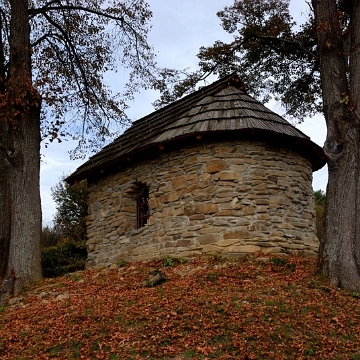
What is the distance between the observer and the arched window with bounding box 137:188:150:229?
1195 cm

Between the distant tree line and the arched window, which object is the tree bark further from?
the distant tree line

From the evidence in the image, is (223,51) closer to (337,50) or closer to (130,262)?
(337,50)

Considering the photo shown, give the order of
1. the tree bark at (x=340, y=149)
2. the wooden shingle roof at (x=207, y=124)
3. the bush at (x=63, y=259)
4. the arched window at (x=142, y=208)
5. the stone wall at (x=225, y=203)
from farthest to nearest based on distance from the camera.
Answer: the bush at (x=63, y=259) → the arched window at (x=142, y=208) → the wooden shingle roof at (x=207, y=124) → the stone wall at (x=225, y=203) → the tree bark at (x=340, y=149)

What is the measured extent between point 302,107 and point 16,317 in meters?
10.6

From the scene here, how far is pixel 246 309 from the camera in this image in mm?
6973

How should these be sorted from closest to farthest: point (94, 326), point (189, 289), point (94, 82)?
point (94, 326)
point (189, 289)
point (94, 82)

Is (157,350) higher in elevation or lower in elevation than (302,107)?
lower

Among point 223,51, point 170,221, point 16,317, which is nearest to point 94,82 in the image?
point 223,51

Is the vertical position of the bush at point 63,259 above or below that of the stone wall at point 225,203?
below

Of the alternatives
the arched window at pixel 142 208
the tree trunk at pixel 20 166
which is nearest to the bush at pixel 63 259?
the arched window at pixel 142 208

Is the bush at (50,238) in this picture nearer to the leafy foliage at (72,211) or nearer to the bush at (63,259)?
the leafy foliage at (72,211)

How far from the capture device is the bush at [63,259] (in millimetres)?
15805

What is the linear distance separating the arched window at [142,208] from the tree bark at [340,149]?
181 inches

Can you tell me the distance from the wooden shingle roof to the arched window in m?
1.03
